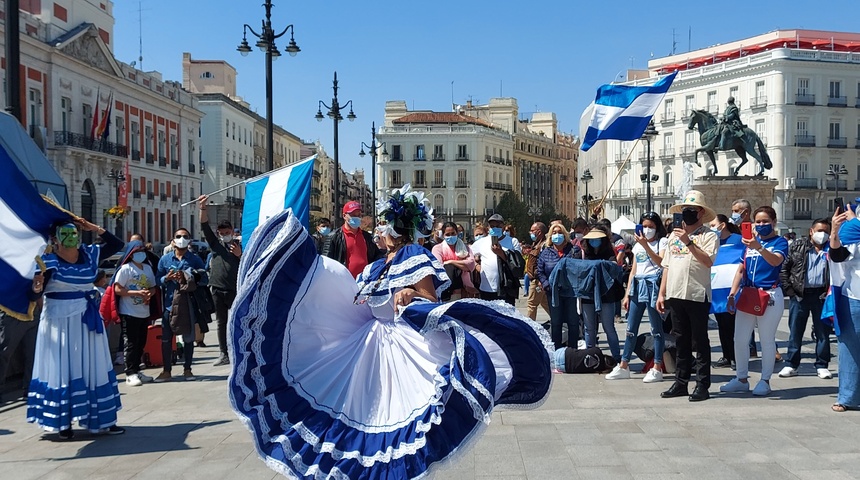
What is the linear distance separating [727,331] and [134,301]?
6.92 meters

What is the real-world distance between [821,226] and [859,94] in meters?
60.6

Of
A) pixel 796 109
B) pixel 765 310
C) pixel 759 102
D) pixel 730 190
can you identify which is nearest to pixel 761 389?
pixel 765 310

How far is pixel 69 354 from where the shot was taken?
6.56 metres

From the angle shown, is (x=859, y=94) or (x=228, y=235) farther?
(x=859, y=94)

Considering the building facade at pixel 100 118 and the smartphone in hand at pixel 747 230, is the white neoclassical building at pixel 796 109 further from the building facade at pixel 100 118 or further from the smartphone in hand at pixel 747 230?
the smartphone in hand at pixel 747 230

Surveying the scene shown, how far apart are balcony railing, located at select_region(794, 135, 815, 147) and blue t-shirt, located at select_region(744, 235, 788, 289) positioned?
57691 millimetres

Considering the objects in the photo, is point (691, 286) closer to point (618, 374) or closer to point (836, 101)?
point (618, 374)

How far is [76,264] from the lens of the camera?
22.2ft

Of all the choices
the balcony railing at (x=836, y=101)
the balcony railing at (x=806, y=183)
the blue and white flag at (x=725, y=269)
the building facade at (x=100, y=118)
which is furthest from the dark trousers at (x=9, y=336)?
the balcony railing at (x=836, y=101)

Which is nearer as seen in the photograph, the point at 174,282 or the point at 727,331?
the point at 727,331

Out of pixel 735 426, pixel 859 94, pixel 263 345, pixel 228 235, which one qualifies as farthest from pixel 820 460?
pixel 859 94

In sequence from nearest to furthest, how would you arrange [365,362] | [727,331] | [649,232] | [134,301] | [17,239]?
[365,362] < [17,239] < [649,232] < [134,301] < [727,331]

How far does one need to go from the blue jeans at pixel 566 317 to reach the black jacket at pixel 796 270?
2425 mm

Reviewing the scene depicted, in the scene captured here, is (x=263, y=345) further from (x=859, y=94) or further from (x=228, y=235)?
(x=859, y=94)
